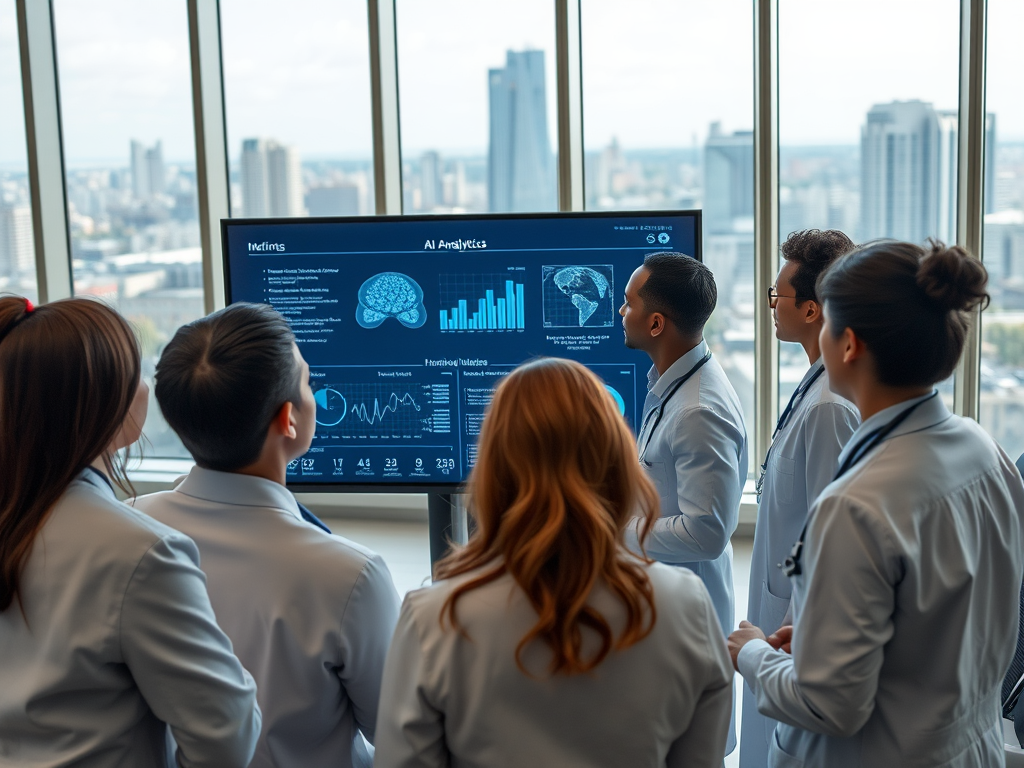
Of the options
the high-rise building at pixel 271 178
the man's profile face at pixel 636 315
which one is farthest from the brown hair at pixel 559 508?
the high-rise building at pixel 271 178

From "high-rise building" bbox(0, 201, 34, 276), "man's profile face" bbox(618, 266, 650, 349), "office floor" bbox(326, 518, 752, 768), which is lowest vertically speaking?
"office floor" bbox(326, 518, 752, 768)

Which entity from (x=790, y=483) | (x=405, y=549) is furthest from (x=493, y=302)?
(x=405, y=549)

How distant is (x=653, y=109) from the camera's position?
13.8ft

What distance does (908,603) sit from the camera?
1373 mm

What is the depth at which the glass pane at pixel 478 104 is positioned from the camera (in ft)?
13.8

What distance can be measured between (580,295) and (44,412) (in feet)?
5.49

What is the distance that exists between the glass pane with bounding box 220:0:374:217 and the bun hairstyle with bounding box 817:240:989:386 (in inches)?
128

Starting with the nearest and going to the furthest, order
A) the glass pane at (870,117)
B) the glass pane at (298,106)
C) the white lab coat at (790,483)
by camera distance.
Answer: the white lab coat at (790,483) → the glass pane at (870,117) → the glass pane at (298,106)

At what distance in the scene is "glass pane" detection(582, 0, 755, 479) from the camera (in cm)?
410

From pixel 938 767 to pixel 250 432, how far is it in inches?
46.2

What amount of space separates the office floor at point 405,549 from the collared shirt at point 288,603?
2.01m

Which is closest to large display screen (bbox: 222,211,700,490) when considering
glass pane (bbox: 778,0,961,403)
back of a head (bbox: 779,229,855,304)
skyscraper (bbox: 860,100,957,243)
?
back of a head (bbox: 779,229,855,304)

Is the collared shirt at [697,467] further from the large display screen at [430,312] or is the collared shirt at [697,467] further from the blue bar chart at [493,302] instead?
the blue bar chart at [493,302]

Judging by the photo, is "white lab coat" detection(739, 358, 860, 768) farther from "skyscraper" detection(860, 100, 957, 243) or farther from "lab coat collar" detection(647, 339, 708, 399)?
Result: "skyscraper" detection(860, 100, 957, 243)
